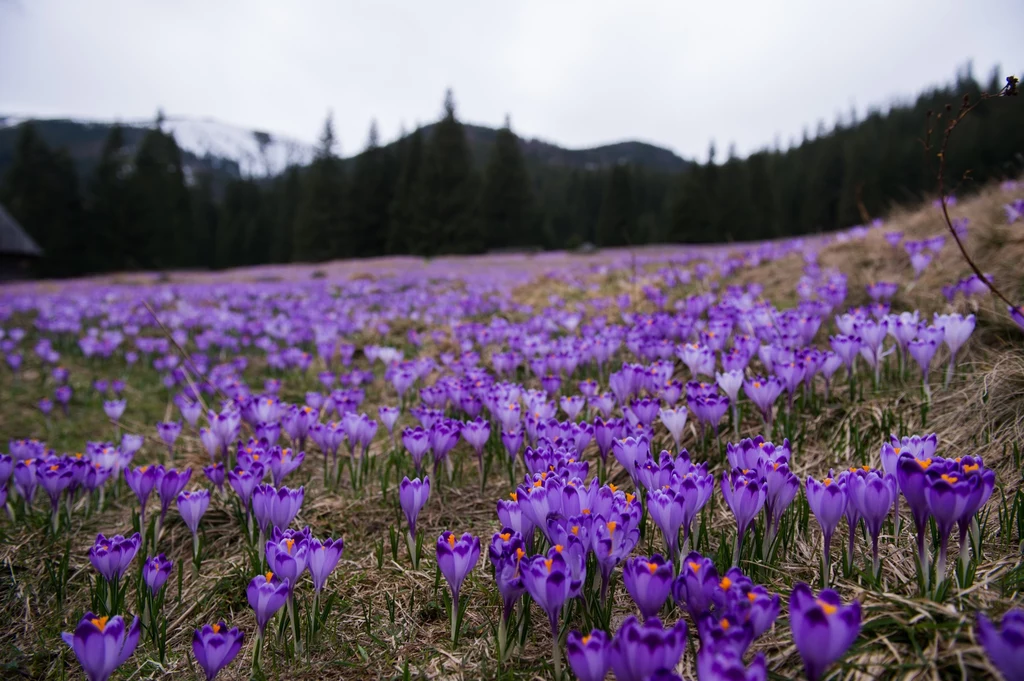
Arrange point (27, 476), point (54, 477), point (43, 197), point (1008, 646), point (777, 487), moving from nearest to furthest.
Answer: point (1008, 646), point (777, 487), point (54, 477), point (27, 476), point (43, 197)

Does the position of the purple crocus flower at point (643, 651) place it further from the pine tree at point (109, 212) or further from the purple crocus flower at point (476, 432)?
the pine tree at point (109, 212)

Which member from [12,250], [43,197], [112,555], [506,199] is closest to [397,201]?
[506,199]

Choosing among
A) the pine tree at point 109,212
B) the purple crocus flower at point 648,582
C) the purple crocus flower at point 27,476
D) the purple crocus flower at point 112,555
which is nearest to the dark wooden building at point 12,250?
the pine tree at point 109,212

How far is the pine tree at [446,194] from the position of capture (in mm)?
48812

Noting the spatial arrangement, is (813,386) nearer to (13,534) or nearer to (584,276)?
(13,534)

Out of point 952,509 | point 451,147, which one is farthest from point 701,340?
point 451,147

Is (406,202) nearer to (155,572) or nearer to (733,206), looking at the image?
(733,206)

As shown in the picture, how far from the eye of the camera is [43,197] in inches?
1861

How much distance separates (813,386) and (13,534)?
4358mm

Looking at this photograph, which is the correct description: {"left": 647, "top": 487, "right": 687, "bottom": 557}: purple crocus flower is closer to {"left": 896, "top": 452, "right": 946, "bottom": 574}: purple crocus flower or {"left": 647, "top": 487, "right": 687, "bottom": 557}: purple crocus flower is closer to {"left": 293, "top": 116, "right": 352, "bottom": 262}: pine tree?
{"left": 896, "top": 452, "right": 946, "bottom": 574}: purple crocus flower

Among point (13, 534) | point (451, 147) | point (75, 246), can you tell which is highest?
point (451, 147)

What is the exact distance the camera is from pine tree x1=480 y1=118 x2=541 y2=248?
50.8 metres

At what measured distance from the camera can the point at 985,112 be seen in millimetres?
77438

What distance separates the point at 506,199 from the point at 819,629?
52207mm
